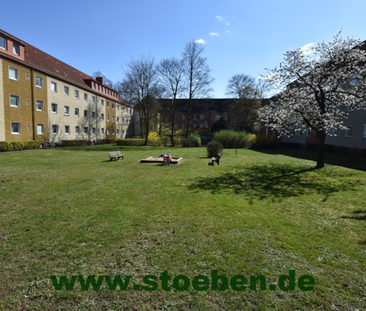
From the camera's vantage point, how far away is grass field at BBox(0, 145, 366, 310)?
102 inches

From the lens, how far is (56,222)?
15.7 ft

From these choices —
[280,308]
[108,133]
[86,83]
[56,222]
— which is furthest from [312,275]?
[108,133]

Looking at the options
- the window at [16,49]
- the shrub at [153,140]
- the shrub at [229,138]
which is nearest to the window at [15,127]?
the window at [16,49]

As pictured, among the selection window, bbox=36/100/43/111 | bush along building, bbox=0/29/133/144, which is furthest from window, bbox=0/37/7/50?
window, bbox=36/100/43/111

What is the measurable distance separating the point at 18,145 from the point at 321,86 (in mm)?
27041

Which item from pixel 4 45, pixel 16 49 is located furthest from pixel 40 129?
pixel 4 45

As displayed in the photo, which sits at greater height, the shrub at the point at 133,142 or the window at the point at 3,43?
the window at the point at 3,43

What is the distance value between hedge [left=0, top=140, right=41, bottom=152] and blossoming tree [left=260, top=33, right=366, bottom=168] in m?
24.0

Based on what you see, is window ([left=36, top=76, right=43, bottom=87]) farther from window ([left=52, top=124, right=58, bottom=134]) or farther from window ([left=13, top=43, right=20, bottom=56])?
window ([left=52, top=124, right=58, bottom=134])

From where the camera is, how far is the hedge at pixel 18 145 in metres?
21.3

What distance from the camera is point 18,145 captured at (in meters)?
22.6

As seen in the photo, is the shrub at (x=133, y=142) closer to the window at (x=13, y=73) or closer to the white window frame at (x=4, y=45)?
the window at (x=13, y=73)

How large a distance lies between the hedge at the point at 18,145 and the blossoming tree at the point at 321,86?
24.0m

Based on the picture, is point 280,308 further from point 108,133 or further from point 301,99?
point 108,133
